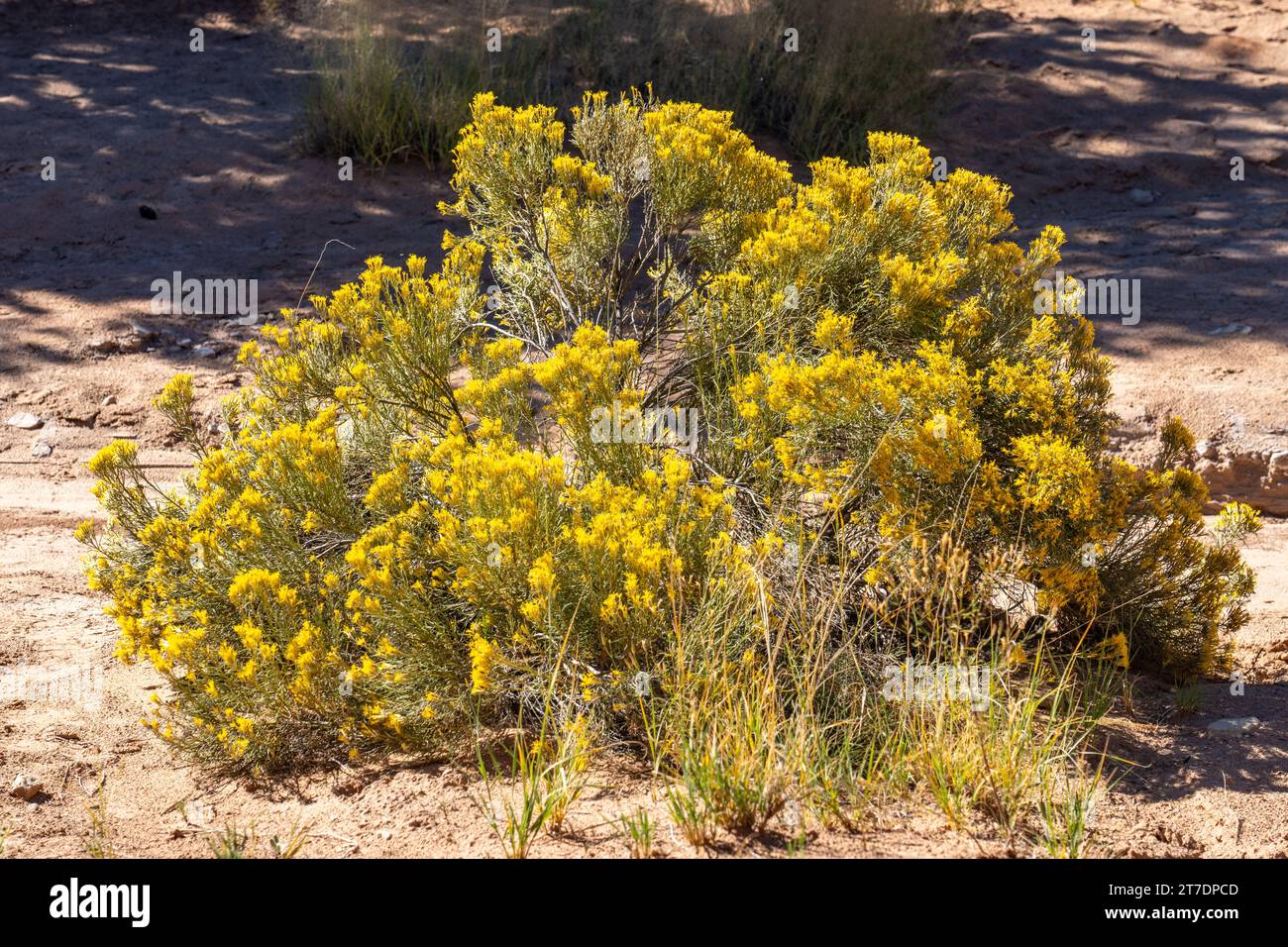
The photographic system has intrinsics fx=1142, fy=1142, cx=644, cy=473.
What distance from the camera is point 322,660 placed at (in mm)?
3514

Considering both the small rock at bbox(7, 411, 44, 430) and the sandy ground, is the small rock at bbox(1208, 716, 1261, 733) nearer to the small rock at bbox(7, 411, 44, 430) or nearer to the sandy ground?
the sandy ground

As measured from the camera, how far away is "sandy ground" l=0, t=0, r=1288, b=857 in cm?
334

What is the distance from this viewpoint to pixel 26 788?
→ 3.49 meters

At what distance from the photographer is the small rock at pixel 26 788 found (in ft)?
11.4

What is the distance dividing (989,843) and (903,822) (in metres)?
0.23

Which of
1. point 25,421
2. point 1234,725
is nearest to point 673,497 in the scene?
point 1234,725

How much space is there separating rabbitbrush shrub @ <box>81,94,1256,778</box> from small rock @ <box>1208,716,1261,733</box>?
295 millimetres

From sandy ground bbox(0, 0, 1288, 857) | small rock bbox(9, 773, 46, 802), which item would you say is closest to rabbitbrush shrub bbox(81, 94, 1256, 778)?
sandy ground bbox(0, 0, 1288, 857)

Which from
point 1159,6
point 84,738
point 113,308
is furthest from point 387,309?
point 1159,6

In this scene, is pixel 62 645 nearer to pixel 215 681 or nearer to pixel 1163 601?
pixel 215 681

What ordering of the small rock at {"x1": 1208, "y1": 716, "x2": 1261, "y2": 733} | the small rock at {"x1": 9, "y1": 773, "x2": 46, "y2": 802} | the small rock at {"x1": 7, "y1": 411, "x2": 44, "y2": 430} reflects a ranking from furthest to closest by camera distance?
the small rock at {"x1": 7, "y1": 411, "x2": 44, "y2": 430} → the small rock at {"x1": 1208, "y1": 716, "x2": 1261, "y2": 733} → the small rock at {"x1": 9, "y1": 773, "x2": 46, "y2": 802}

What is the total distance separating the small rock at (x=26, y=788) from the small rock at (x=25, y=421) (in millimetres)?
3695

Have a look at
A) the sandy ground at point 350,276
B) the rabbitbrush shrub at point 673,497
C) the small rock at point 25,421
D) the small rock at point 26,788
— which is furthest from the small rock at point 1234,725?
the small rock at point 25,421

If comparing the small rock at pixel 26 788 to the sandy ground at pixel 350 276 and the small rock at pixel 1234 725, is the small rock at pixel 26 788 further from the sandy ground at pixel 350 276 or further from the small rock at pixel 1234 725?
the small rock at pixel 1234 725
